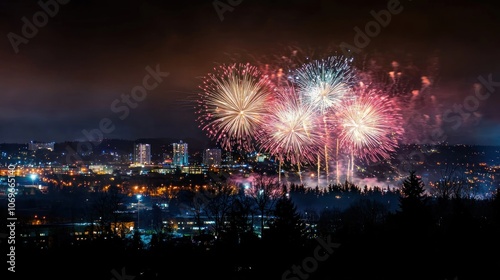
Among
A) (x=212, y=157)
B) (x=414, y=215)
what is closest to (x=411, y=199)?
(x=414, y=215)

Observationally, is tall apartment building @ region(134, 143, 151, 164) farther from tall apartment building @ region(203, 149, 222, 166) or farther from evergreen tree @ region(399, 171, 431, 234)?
evergreen tree @ region(399, 171, 431, 234)

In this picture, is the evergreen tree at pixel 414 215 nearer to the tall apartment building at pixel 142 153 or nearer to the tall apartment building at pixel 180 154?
the tall apartment building at pixel 180 154

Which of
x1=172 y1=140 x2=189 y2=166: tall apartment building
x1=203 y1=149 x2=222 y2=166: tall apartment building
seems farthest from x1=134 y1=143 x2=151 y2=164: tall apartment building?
x1=203 y1=149 x2=222 y2=166: tall apartment building

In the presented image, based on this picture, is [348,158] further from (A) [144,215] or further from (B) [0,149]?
(B) [0,149]

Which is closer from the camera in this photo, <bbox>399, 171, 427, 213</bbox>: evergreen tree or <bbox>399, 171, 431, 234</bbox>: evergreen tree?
<bbox>399, 171, 431, 234</bbox>: evergreen tree

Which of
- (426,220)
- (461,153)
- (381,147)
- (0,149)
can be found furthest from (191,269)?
(461,153)

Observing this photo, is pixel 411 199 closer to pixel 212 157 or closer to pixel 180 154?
pixel 212 157
